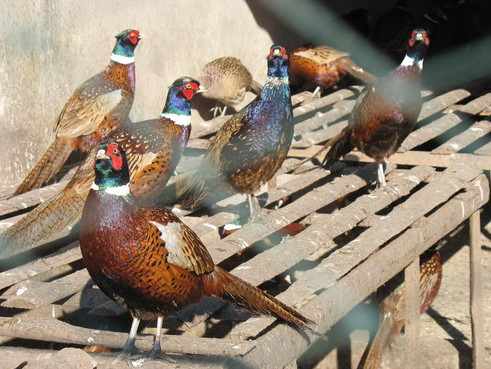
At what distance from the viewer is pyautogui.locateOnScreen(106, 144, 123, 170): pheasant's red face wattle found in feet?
7.45

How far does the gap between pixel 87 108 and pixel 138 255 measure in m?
1.58

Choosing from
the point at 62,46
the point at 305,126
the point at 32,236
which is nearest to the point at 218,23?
the point at 305,126

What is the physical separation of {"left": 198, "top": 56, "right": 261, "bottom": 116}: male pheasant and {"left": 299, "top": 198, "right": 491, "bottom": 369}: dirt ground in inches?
59.5

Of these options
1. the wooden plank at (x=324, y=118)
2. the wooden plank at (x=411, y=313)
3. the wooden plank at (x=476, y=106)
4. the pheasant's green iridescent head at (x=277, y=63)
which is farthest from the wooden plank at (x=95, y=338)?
the wooden plank at (x=476, y=106)

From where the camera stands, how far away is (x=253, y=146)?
3.47 m

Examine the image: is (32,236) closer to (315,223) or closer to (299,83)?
(315,223)

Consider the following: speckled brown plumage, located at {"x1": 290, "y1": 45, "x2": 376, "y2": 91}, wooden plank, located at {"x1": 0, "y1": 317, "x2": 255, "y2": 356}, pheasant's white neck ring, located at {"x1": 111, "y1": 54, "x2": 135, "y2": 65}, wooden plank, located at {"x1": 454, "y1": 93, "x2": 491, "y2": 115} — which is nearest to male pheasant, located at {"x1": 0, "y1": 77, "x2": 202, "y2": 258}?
wooden plank, located at {"x1": 0, "y1": 317, "x2": 255, "y2": 356}

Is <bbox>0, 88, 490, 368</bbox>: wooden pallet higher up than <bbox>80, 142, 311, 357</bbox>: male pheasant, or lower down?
Answer: lower down

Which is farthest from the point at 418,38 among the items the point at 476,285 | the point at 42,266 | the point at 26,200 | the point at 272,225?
the point at 42,266

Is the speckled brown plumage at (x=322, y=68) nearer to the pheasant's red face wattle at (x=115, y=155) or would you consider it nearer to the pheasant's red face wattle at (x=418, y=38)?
the pheasant's red face wattle at (x=418, y=38)

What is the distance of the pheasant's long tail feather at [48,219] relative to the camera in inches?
111

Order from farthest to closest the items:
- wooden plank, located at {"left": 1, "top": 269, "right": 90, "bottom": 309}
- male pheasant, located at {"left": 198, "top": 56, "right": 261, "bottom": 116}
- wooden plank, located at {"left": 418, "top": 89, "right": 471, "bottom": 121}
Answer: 1. wooden plank, located at {"left": 418, "top": 89, "right": 471, "bottom": 121}
2. male pheasant, located at {"left": 198, "top": 56, "right": 261, "bottom": 116}
3. wooden plank, located at {"left": 1, "top": 269, "right": 90, "bottom": 309}

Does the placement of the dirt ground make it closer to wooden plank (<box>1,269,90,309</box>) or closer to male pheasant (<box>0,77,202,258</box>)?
male pheasant (<box>0,77,202,258</box>)

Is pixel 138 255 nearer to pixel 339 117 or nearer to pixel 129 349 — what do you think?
pixel 129 349
